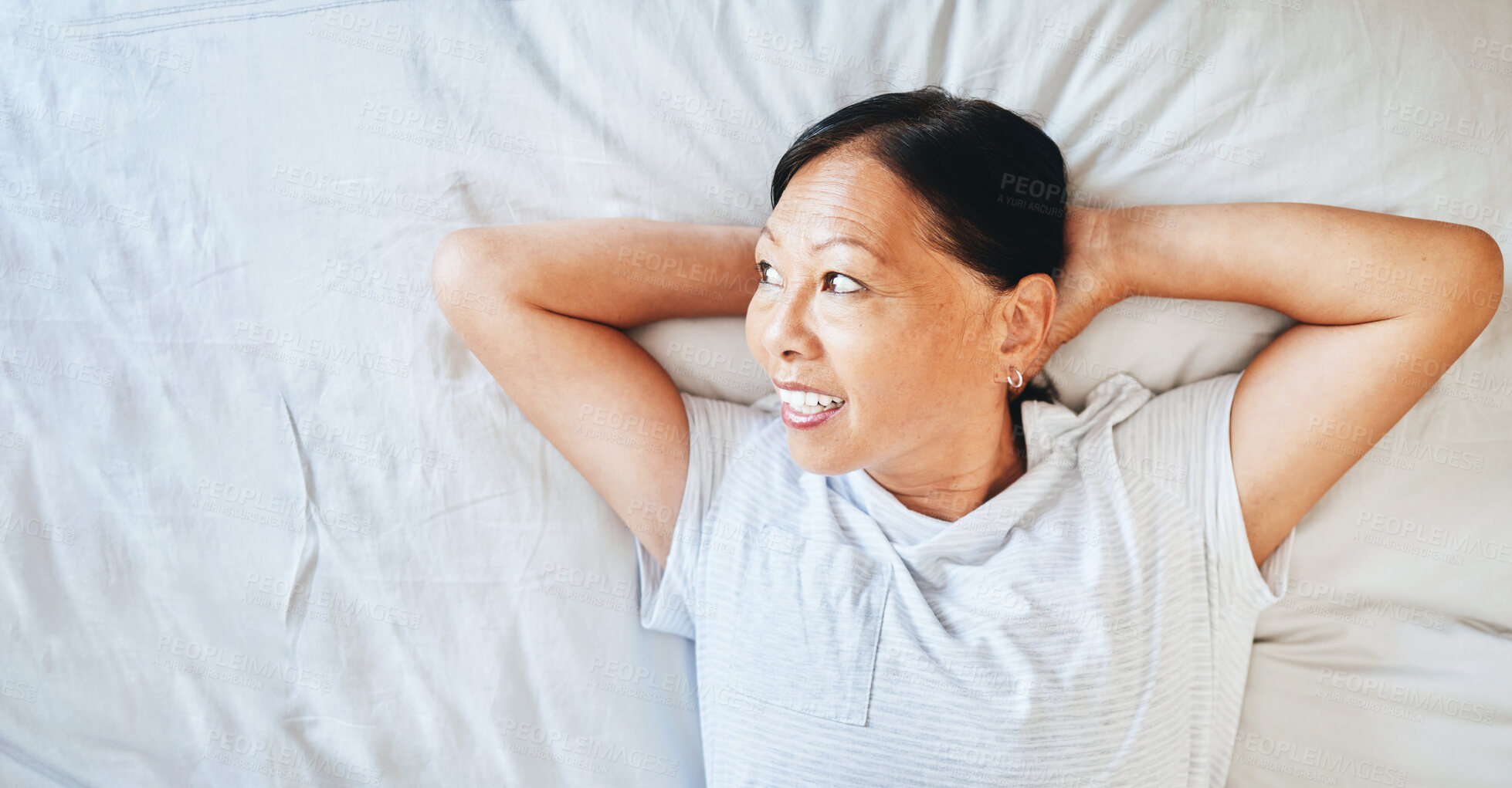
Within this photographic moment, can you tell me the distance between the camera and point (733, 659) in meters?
1.27

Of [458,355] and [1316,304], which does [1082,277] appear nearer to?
[1316,304]

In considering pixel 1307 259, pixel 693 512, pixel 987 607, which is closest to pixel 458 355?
pixel 693 512

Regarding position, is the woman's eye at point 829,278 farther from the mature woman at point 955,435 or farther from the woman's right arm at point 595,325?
the woman's right arm at point 595,325

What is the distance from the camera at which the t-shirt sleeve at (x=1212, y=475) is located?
128 centimetres

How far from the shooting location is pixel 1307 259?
126cm

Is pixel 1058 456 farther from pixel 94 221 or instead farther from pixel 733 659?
pixel 94 221

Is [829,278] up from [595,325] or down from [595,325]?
up

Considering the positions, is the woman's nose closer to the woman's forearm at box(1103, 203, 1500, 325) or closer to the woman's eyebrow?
the woman's eyebrow

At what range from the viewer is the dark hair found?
1.15 meters

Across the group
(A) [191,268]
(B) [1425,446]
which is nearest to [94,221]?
(A) [191,268]

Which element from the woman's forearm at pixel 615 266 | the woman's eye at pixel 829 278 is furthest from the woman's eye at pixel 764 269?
the woman's forearm at pixel 615 266

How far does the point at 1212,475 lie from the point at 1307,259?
32 cm

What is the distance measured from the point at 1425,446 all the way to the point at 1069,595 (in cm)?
61

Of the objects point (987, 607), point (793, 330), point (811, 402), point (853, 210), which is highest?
point (853, 210)
